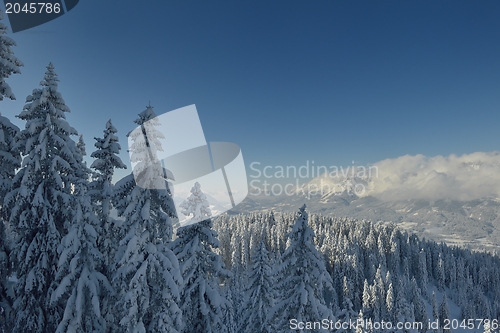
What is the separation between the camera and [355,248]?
96.6 meters

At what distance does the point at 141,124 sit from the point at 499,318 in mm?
132664

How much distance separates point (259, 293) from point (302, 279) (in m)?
8.92

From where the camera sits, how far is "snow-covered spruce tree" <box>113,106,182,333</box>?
12688mm

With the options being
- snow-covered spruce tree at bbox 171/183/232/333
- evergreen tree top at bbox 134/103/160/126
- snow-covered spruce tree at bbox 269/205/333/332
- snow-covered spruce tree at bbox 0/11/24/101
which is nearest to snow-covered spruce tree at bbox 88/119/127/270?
evergreen tree top at bbox 134/103/160/126

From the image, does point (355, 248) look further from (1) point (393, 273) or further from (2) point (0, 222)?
(2) point (0, 222)

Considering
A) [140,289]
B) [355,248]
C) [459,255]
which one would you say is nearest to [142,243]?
[140,289]

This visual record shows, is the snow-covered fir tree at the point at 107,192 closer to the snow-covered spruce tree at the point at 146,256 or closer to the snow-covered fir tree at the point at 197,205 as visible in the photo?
the snow-covered spruce tree at the point at 146,256

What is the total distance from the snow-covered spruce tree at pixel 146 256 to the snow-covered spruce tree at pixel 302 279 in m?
6.28

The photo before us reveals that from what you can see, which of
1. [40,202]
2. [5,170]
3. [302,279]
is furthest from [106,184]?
[302,279]

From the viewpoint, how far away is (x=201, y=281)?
15391 millimetres

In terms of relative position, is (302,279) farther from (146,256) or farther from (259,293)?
(259,293)

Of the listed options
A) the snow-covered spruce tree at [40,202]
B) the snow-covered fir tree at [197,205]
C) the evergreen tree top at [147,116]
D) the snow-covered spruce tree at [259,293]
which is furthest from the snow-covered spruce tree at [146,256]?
the snow-covered spruce tree at [259,293]

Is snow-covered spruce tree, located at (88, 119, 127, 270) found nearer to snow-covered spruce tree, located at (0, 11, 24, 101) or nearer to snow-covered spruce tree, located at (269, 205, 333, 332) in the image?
snow-covered spruce tree, located at (0, 11, 24, 101)

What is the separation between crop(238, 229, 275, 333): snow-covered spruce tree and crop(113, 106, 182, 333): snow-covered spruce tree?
35.5 ft
